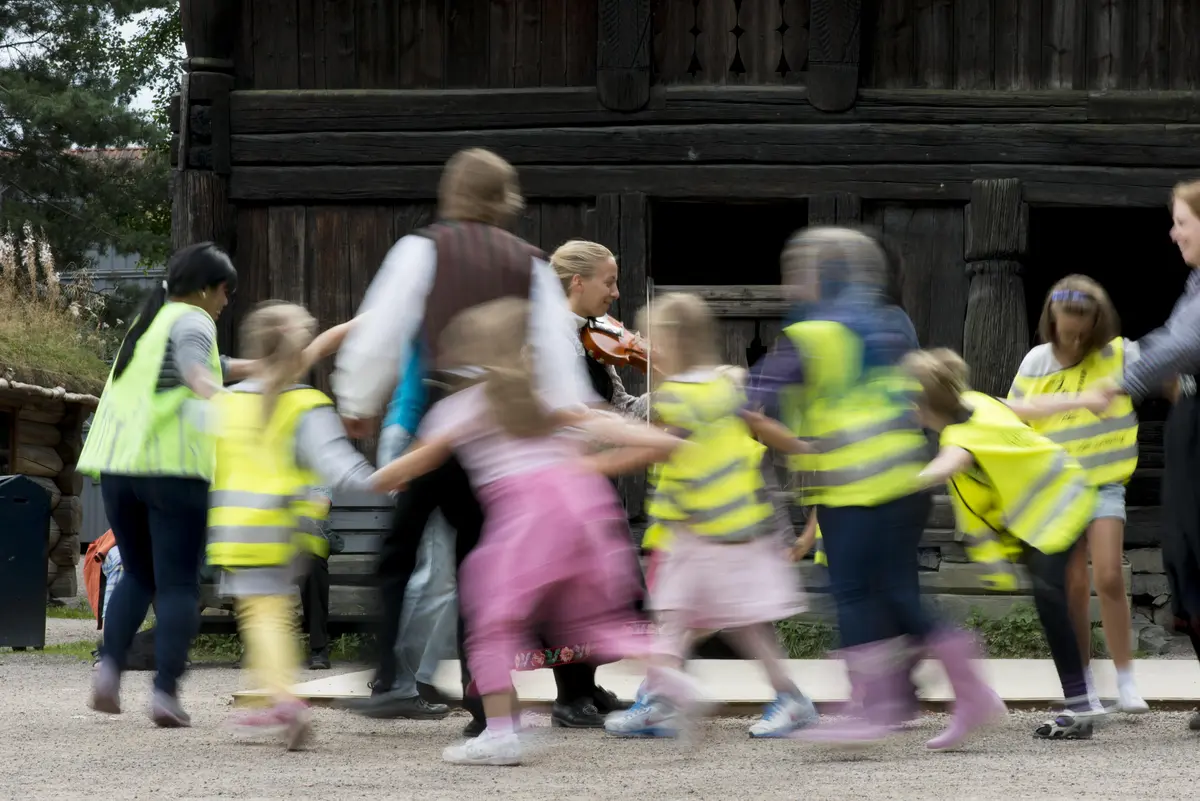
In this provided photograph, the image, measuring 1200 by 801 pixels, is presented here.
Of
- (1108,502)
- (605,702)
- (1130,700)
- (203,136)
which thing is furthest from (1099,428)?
(203,136)

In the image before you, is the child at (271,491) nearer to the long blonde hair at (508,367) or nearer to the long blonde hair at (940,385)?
the long blonde hair at (508,367)

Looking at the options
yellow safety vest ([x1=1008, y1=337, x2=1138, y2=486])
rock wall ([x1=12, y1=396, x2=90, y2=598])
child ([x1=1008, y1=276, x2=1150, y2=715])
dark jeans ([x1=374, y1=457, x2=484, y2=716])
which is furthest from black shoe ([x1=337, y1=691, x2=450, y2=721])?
rock wall ([x1=12, y1=396, x2=90, y2=598])

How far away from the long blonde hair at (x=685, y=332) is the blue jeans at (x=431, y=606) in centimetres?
109

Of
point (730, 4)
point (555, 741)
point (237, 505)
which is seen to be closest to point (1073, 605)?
point (555, 741)

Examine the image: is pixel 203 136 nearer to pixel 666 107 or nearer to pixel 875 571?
pixel 666 107

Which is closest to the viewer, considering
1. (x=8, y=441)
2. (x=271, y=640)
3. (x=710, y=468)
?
(x=271, y=640)

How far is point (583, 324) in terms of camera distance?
5672 mm

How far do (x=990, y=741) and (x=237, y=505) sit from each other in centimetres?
234

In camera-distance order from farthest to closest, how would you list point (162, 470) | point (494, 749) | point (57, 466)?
point (57, 466)
point (162, 470)
point (494, 749)

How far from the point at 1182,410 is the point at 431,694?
2561mm

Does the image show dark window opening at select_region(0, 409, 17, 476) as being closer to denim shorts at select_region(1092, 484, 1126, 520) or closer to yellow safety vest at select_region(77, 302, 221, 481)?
yellow safety vest at select_region(77, 302, 221, 481)

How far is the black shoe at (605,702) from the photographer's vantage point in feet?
18.5

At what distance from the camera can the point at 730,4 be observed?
9.70 meters

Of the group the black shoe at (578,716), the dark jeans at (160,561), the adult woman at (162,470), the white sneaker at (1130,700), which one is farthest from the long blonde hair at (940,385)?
the dark jeans at (160,561)
